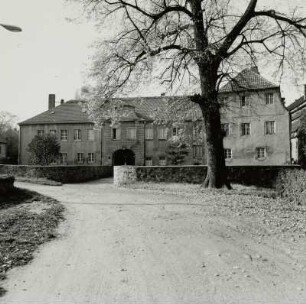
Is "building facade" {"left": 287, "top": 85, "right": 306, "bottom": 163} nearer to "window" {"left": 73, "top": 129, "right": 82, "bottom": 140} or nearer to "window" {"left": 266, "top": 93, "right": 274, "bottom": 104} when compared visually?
"window" {"left": 266, "top": 93, "right": 274, "bottom": 104}

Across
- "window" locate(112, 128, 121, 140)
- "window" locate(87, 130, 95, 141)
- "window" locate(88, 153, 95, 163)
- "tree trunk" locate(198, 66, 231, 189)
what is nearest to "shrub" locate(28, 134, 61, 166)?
"window" locate(88, 153, 95, 163)

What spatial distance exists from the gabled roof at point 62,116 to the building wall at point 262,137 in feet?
59.3

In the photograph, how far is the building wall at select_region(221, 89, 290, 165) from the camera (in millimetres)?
39375

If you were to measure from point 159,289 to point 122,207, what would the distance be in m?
7.68

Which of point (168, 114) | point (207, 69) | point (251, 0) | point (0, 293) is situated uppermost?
point (251, 0)

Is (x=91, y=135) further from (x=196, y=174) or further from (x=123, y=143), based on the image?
(x=196, y=174)

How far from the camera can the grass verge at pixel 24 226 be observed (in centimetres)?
714

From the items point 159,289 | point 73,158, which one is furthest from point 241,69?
point 73,158

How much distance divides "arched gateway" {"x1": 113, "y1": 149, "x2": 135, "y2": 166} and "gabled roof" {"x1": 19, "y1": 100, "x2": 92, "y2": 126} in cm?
545

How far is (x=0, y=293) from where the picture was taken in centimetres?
536

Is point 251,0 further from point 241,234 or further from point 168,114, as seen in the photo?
point 241,234

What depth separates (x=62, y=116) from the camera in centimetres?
4769

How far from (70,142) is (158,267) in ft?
137

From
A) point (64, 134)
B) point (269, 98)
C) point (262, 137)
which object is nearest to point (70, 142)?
point (64, 134)
